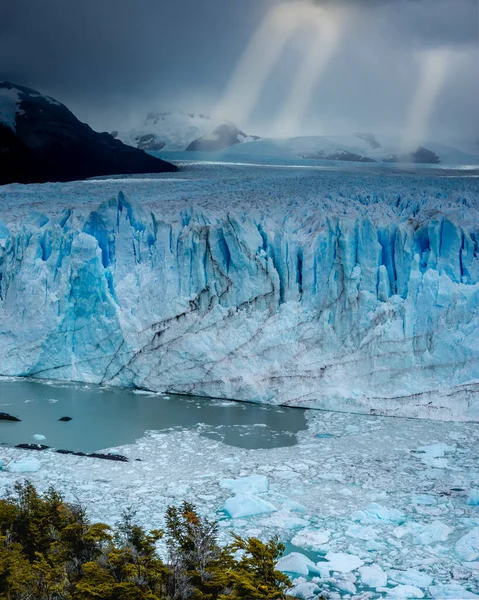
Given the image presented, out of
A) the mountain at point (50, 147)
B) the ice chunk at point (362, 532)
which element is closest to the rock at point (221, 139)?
the mountain at point (50, 147)

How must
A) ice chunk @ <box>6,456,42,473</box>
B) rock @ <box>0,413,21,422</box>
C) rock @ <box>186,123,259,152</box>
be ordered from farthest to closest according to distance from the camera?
rock @ <box>186,123,259,152</box> < rock @ <box>0,413,21,422</box> < ice chunk @ <box>6,456,42,473</box>

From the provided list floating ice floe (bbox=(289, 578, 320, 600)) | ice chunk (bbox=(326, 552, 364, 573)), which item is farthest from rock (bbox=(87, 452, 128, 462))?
floating ice floe (bbox=(289, 578, 320, 600))

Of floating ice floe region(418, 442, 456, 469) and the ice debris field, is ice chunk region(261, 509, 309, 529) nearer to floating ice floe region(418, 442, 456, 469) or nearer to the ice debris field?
the ice debris field

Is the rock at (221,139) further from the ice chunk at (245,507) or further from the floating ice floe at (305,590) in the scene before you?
the floating ice floe at (305,590)

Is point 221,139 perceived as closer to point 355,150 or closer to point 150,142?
point 150,142

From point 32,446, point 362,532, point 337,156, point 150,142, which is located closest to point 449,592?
point 362,532

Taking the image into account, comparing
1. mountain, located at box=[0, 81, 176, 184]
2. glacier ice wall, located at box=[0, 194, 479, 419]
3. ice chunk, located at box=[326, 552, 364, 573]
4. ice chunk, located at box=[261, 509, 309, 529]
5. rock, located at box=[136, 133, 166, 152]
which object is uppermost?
rock, located at box=[136, 133, 166, 152]
